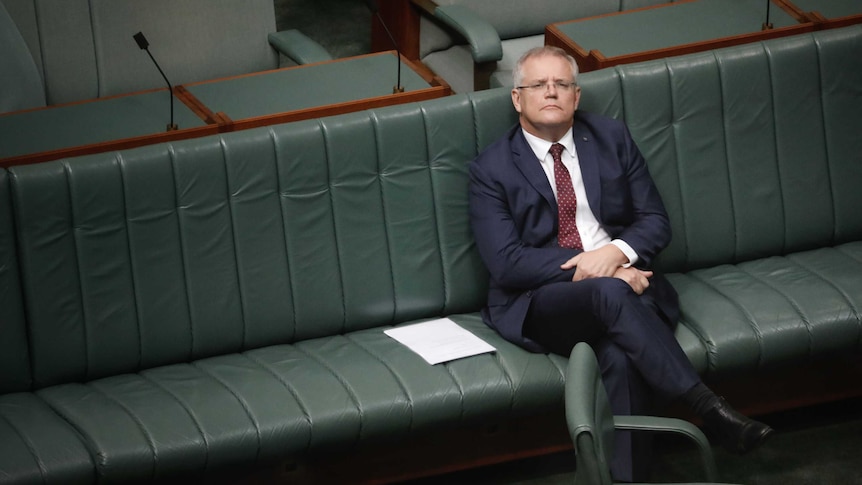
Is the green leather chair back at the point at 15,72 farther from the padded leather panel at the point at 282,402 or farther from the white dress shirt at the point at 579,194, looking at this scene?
the white dress shirt at the point at 579,194

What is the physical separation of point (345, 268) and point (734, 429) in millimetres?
1072

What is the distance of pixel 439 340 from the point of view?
321 cm

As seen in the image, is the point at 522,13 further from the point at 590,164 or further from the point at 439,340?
the point at 439,340

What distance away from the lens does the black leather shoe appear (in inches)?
114

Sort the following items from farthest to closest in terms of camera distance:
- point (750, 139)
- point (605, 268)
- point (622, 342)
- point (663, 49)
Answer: point (663, 49), point (750, 139), point (605, 268), point (622, 342)

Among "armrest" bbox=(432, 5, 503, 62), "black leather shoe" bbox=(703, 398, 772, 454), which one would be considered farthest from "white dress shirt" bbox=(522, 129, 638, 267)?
"armrest" bbox=(432, 5, 503, 62)

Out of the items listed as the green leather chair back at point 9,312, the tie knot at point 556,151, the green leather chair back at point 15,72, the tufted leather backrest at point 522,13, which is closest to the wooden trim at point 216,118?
the green leather chair back at point 15,72

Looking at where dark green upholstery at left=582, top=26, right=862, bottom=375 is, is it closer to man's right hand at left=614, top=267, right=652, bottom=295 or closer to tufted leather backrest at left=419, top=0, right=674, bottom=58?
man's right hand at left=614, top=267, right=652, bottom=295

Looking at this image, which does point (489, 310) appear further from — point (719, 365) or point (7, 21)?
point (7, 21)

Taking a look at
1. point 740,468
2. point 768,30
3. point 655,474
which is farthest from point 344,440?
point 768,30

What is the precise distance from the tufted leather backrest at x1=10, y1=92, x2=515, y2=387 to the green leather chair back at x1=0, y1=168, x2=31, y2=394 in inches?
1.0

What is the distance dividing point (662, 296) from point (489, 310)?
44 centimetres

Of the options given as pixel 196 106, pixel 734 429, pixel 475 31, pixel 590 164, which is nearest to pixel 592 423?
pixel 734 429

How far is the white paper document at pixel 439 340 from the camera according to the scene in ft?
10.3
